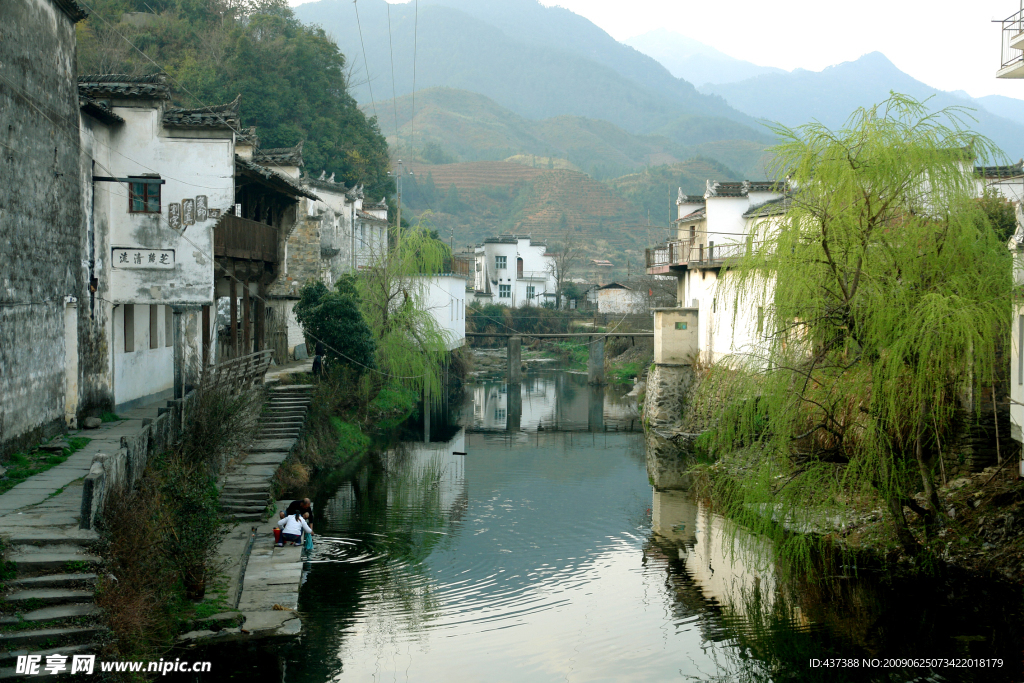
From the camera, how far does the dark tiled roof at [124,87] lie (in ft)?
57.8

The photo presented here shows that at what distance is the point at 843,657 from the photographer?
11992mm

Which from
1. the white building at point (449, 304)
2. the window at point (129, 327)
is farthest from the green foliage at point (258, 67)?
the window at point (129, 327)

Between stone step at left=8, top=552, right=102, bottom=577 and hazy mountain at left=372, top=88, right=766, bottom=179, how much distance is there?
488ft

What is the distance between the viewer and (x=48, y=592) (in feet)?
30.1

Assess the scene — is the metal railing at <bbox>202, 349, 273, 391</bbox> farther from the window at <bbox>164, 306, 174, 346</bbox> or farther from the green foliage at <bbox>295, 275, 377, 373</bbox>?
the green foliage at <bbox>295, 275, 377, 373</bbox>

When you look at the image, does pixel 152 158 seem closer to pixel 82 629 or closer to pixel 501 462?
pixel 82 629

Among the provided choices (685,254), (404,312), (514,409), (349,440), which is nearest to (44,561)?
(349,440)

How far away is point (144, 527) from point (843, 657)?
31.9 feet

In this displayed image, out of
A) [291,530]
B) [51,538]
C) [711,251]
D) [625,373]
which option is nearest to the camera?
[51,538]

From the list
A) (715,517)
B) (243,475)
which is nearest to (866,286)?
(715,517)

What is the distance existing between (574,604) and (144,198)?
12.2 m

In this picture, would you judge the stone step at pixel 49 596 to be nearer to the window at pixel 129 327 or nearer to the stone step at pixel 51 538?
the stone step at pixel 51 538

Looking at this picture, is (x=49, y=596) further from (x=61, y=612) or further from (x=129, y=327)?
(x=129, y=327)

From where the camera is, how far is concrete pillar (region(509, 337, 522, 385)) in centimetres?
4894
